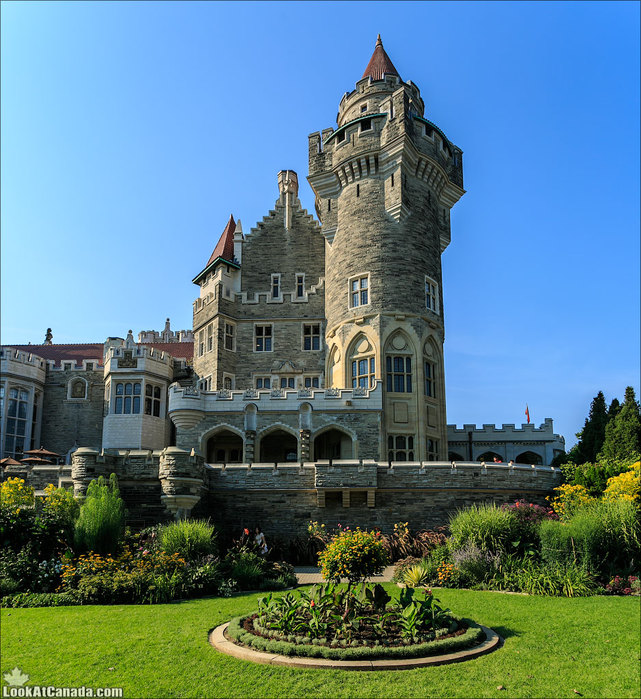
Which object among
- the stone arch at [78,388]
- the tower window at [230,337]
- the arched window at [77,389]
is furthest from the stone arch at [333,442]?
the arched window at [77,389]

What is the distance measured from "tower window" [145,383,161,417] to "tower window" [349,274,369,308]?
40.0 ft

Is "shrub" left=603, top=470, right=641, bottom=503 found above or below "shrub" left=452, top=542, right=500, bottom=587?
above

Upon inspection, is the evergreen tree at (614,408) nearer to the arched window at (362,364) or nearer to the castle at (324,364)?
the castle at (324,364)

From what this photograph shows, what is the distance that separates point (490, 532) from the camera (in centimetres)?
2084

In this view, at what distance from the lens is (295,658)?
1126 centimetres

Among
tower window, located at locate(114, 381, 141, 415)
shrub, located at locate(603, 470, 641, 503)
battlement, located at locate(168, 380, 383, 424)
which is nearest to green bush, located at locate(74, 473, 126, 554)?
battlement, located at locate(168, 380, 383, 424)

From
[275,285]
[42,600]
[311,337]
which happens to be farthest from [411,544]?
[275,285]

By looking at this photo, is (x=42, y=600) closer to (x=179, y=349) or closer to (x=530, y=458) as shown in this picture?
(x=530, y=458)

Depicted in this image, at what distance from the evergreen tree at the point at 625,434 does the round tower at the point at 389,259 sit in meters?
7.88

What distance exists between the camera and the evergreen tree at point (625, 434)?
2780cm

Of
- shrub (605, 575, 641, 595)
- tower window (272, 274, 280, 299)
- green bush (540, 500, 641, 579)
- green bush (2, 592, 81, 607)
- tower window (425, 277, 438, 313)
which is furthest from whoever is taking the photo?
tower window (272, 274, 280, 299)

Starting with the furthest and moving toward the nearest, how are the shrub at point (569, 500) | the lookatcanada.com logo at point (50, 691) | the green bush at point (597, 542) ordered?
the shrub at point (569, 500) < the green bush at point (597, 542) < the lookatcanada.com logo at point (50, 691)

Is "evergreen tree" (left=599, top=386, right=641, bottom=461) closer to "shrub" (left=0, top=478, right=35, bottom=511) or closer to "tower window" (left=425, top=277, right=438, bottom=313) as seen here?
"tower window" (left=425, top=277, right=438, bottom=313)

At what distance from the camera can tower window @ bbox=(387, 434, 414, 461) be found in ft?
106
